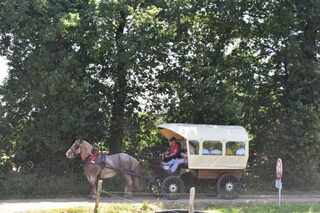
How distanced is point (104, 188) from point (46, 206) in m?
3.67

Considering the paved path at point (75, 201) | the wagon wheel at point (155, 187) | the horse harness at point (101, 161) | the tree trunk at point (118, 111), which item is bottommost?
the paved path at point (75, 201)

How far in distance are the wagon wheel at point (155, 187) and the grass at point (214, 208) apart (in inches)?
66.8

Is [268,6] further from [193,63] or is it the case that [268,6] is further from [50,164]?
[50,164]

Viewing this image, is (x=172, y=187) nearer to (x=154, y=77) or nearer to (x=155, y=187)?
(x=155, y=187)

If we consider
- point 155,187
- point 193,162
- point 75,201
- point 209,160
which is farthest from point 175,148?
point 75,201

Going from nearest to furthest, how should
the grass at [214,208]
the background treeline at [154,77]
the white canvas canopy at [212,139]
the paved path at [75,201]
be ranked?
the grass at [214,208] < the paved path at [75,201] < the white canvas canopy at [212,139] < the background treeline at [154,77]

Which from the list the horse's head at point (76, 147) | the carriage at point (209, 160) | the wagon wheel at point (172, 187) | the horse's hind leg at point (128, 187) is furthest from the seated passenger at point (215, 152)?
the horse's head at point (76, 147)

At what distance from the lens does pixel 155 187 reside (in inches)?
642

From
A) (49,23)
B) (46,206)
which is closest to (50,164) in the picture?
(46,206)

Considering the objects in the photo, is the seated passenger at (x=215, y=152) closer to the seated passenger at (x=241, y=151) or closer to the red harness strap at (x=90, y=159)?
the seated passenger at (x=241, y=151)

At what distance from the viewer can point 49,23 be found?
53.9ft

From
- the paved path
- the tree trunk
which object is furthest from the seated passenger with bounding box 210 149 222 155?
the tree trunk

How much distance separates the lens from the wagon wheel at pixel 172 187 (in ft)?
49.4

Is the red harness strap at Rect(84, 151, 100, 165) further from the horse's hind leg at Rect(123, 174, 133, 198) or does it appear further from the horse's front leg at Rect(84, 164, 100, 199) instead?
the horse's hind leg at Rect(123, 174, 133, 198)
